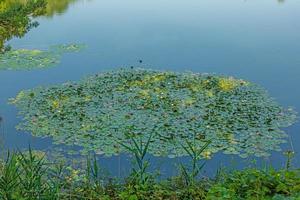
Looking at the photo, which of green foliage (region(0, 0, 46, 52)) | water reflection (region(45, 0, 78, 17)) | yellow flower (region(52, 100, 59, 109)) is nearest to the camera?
green foliage (region(0, 0, 46, 52))

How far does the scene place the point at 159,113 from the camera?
721cm

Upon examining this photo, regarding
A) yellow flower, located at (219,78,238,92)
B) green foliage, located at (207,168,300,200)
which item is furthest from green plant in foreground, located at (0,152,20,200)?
yellow flower, located at (219,78,238,92)

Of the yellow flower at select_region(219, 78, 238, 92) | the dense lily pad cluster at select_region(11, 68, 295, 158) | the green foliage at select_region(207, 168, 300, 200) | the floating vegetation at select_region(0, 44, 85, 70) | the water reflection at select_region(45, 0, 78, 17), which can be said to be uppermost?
the water reflection at select_region(45, 0, 78, 17)

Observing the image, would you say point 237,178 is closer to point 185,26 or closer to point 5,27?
point 5,27

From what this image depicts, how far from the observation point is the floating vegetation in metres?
10.2

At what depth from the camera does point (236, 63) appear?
32.5 ft

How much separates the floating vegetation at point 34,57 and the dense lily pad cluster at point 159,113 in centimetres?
176

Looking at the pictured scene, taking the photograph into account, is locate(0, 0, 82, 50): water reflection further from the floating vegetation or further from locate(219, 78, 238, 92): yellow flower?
locate(219, 78, 238, 92): yellow flower

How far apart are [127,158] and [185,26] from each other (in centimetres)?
734

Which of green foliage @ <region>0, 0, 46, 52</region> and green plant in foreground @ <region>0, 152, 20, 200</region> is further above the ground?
green foliage @ <region>0, 0, 46, 52</region>

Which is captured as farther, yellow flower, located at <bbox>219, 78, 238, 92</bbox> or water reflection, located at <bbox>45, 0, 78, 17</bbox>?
water reflection, located at <bbox>45, 0, 78, 17</bbox>

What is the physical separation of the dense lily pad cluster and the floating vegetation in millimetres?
1759

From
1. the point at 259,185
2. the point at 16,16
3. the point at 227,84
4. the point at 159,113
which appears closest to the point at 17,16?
the point at 16,16

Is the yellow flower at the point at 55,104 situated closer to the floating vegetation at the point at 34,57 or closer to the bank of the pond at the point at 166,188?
the floating vegetation at the point at 34,57
